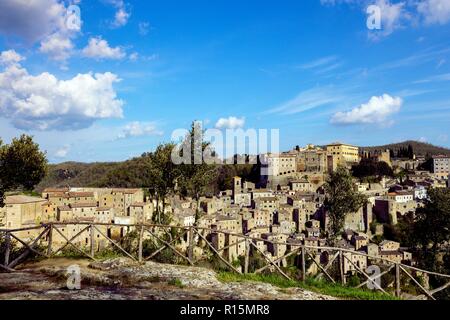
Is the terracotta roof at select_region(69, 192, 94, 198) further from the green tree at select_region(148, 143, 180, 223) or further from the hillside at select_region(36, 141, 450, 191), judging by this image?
the green tree at select_region(148, 143, 180, 223)

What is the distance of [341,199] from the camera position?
995 inches

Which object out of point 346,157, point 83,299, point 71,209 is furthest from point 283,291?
point 346,157

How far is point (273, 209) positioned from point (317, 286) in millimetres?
69339

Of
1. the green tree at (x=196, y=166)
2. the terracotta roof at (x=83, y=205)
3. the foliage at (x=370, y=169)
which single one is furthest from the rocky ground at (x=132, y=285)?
the foliage at (x=370, y=169)

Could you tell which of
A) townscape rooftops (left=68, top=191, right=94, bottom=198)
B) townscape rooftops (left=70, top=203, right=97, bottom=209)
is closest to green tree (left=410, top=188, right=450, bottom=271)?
townscape rooftops (left=70, top=203, right=97, bottom=209)

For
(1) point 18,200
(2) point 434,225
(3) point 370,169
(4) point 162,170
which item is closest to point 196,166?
(4) point 162,170

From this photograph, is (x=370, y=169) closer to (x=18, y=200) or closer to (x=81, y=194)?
(x=81, y=194)

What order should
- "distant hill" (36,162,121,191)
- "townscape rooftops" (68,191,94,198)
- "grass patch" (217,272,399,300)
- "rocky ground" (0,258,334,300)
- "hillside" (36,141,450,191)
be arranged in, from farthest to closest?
"distant hill" (36,162,121,191), "hillside" (36,141,450,191), "townscape rooftops" (68,191,94,198), "grass patch" (217,272,399,300), "rocky ground" (0,258,334,300)

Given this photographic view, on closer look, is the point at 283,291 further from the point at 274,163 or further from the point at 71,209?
the point at 274,163

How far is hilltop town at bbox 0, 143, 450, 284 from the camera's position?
4981cm

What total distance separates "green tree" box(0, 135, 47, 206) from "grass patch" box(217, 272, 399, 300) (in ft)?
53.3

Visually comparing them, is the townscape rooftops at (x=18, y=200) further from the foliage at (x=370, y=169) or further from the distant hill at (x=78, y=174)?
the foliage at (x=370, y=169)

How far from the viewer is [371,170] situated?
101 m
